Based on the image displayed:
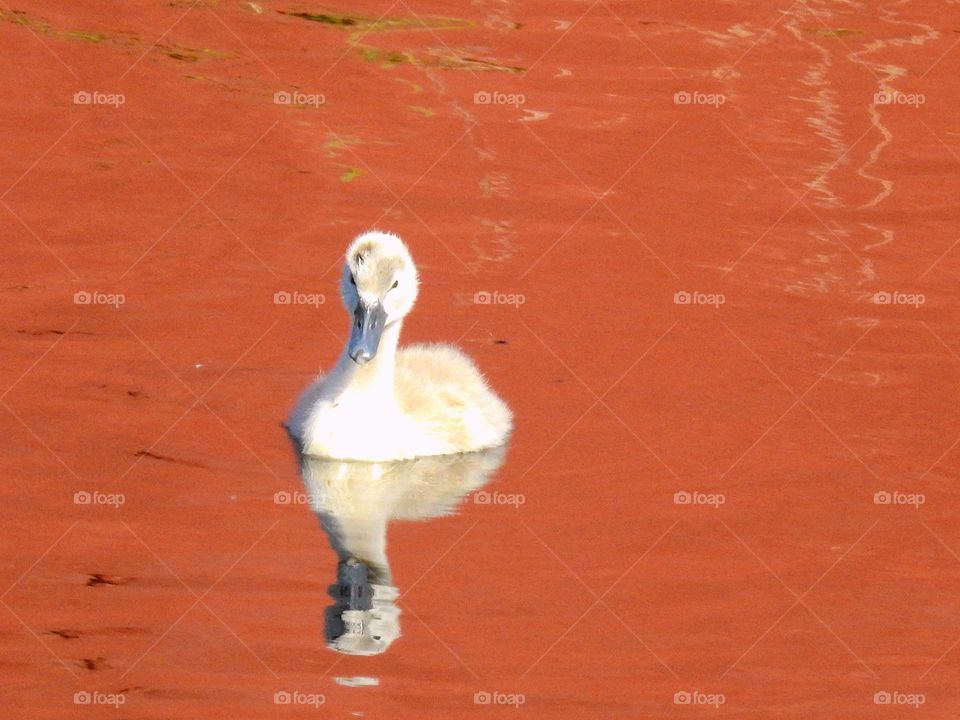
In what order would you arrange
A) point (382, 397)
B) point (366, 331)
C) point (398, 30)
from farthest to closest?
point (398, 30)
point (382, 397)
point (366, 331)

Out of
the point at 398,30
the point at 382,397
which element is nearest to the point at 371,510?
the point at 382,397

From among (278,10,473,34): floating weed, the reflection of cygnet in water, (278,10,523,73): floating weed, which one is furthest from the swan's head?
(278,10,473,34): floating weed

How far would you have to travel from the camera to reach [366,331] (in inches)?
344

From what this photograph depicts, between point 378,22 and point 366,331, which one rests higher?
point 378,22

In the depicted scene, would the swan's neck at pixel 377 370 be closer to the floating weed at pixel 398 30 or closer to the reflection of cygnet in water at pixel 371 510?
the reflection of cygnet in water at pixel 371 510

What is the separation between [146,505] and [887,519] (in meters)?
3.08

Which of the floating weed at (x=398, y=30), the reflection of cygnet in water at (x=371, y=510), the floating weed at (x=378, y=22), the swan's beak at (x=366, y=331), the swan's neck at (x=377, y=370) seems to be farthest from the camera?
the floating weed at (x=378, y=22)

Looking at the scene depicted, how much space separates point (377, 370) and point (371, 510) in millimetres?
919

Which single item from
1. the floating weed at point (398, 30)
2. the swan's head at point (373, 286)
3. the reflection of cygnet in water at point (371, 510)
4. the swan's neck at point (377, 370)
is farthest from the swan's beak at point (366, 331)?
the floating weed at point (398, 30)

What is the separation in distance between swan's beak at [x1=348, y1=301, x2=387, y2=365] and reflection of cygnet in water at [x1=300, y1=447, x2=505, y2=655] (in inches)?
20.7

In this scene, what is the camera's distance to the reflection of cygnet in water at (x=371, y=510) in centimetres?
708

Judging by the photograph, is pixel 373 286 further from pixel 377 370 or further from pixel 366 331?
pixel 377 370

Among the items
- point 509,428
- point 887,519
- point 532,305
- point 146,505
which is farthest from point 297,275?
point 887,519

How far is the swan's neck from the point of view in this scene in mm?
8898
